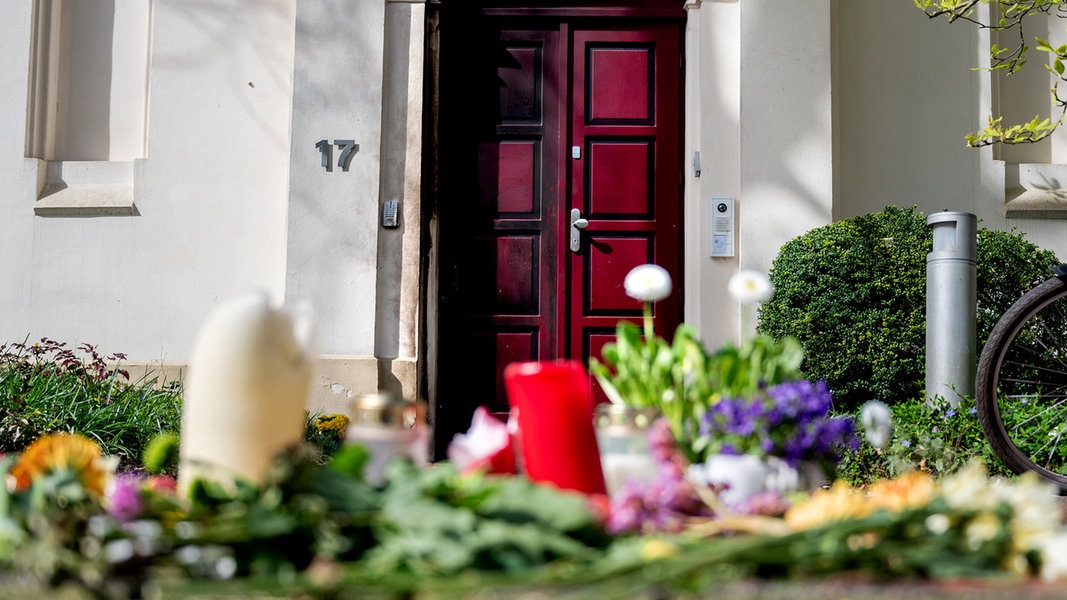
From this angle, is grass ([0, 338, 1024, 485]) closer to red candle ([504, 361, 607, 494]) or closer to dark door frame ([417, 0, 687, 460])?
dark door frame ([417, 0, 687, 460])

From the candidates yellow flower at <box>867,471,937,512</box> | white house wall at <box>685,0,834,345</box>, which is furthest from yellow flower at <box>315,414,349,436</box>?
yellow flower at <box>867,471,937,512</box>

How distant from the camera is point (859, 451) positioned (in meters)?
4.29

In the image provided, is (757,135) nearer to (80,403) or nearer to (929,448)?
(929,448)

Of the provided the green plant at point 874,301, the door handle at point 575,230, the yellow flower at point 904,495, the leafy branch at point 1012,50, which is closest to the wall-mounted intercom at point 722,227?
the green plant at point 874,301

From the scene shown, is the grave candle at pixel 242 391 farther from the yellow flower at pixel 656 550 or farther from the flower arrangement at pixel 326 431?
the flower arrangement at pixel 326 431

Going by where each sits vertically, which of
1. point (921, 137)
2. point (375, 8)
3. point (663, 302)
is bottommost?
point (663, 302)

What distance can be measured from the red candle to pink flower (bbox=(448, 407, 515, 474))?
0.05 meters

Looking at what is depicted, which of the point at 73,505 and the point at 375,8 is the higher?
the point at 375,8

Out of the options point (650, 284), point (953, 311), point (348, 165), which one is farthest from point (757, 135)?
point (650, 284)

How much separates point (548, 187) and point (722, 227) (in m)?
1.14

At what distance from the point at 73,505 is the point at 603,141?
536 centimetres

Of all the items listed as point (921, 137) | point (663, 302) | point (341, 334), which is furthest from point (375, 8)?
point (921, 137)

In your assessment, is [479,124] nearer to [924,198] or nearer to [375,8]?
[375,8]

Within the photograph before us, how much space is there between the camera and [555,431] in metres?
1.25
